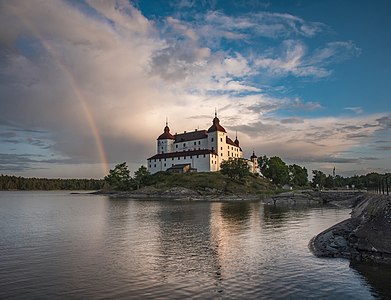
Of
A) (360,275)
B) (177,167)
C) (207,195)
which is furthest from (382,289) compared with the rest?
(177,167)

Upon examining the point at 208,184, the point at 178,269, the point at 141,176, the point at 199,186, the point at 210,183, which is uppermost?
the point at 141,176

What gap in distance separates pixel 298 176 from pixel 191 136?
6513 cm

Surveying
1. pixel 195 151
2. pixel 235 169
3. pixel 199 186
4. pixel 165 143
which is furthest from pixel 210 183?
pixel 165 143

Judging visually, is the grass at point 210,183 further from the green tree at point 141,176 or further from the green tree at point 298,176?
the green tree at point 298,176

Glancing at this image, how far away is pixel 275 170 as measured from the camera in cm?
16962

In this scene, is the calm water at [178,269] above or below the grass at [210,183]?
below

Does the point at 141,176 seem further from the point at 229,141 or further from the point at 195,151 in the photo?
the point at 229,141

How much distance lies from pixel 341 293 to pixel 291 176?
17156 cm

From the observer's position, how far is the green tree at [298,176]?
604 ft

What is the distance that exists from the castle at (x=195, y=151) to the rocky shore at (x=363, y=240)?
141m

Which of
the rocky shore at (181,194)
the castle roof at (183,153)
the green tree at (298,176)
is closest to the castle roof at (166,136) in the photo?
the castle roof at (183,153)

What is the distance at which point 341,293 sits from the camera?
16328 mm

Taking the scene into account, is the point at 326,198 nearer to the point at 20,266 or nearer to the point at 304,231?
the point at 304,231

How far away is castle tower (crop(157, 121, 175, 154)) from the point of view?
7554 inches
